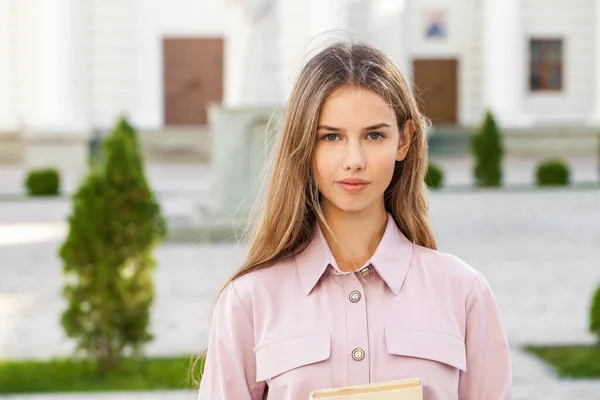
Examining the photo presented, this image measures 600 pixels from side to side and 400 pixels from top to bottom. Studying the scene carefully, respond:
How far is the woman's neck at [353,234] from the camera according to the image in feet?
6.65

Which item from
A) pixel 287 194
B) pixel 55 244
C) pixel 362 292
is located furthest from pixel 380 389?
pixel 55 244

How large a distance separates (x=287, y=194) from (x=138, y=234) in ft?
15.8

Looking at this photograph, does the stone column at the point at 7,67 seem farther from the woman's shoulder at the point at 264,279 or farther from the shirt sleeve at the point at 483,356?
the shirt sleeve at the point at 483,356

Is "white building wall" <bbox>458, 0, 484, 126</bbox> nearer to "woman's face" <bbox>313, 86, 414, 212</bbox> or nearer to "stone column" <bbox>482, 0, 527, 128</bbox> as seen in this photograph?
"stone column" <bbox>482, 0, 527, 128</bbox>

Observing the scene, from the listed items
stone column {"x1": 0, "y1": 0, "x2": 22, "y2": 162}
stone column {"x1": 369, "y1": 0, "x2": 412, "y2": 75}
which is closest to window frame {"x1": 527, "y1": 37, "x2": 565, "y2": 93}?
stone column {"x1": 369, "y1": 0, "x2": 412, "y2": 75}

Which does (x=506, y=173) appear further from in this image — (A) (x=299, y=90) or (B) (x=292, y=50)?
(A) (x=299, y=90)

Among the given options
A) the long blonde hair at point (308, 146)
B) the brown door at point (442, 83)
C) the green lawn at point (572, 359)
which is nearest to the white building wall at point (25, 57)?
the brown door at point (442, 83)

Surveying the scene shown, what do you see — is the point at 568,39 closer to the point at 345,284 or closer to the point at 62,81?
the point at 62,81

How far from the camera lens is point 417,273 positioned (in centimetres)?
199

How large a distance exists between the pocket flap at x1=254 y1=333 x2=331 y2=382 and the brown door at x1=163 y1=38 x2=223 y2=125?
2949 cm

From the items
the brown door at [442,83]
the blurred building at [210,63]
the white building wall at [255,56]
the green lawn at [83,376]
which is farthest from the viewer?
the brown door at [442,83]

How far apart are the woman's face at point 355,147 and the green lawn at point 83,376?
4.47 m

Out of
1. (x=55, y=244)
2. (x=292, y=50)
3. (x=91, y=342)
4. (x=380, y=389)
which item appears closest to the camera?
(x=380, y=389)

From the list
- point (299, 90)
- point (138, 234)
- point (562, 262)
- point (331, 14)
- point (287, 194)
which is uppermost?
point (331, 14)
